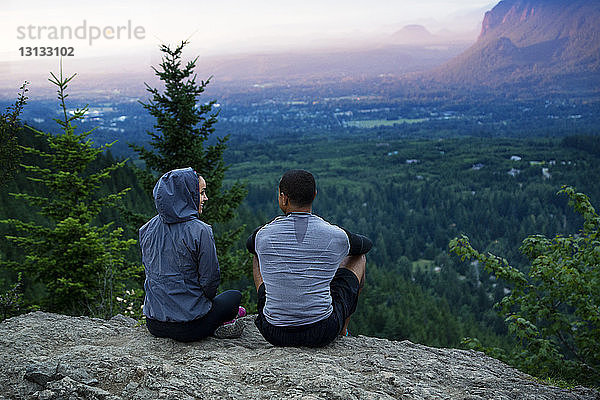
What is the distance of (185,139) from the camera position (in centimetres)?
1264

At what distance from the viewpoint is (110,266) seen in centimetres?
952

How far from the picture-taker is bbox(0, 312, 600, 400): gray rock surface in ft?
11.2

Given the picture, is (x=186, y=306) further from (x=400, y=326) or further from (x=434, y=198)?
(x=434, y=198)

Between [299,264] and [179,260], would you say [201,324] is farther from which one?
[299,264]

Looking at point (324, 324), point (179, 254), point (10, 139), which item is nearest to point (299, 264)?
point (324, 324)

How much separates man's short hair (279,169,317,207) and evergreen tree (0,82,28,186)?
6263 millimetres

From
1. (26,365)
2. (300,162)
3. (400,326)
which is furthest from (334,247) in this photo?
(300,162)

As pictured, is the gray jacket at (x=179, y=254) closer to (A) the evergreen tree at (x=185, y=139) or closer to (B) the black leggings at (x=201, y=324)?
(B) the black leggings at (x=201, y=324)

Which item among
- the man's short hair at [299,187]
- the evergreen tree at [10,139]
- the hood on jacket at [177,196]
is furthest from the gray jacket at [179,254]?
the evergreen tree at [10,139]

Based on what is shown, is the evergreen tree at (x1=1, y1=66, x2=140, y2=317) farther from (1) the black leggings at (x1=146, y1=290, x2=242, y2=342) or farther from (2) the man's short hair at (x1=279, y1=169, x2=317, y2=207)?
(2) the man's short hair at (x1=279, y1=169, x2=317, y2=207)

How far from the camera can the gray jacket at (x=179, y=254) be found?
14.3 feet

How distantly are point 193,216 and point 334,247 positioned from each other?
4.53 ft

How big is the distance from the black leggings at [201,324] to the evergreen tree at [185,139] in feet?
26.1

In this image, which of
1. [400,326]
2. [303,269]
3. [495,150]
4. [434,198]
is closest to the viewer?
[303,269]
